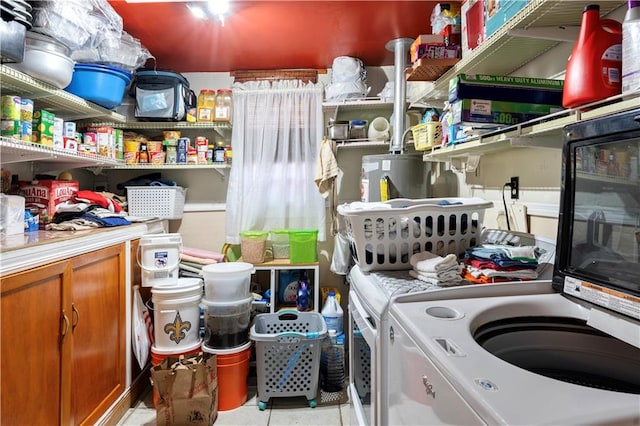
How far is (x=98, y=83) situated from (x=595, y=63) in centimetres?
244

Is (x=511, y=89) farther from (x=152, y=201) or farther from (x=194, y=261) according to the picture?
(x=152, y=201)

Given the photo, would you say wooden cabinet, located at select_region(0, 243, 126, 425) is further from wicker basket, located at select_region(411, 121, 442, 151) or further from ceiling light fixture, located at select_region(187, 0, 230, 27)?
wicker basket, located at select_region(411, 121, 442, 151)

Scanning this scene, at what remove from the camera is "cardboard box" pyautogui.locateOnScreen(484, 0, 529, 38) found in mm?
1230

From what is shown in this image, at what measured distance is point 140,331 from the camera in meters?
2.28

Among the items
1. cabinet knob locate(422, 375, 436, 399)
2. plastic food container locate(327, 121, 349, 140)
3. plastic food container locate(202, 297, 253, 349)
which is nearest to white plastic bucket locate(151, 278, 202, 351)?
plastic food container locate(202, 297, 253, 349)

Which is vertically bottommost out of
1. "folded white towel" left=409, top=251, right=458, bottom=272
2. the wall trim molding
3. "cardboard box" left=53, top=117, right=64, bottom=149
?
"folded white towel" left=409, top=251, right=458, bottom=272

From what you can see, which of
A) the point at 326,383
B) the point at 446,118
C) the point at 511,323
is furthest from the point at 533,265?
the point at 326,383

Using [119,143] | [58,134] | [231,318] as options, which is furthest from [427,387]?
[119,143]

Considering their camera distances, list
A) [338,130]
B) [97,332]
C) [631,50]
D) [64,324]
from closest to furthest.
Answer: [631,50] < [64,324] < [97,332] < [338,130]

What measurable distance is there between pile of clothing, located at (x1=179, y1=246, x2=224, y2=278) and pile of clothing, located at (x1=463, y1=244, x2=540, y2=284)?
6.34 ft

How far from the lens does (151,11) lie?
7.04 ft

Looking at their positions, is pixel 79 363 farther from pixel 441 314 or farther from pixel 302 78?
pixel 302 78

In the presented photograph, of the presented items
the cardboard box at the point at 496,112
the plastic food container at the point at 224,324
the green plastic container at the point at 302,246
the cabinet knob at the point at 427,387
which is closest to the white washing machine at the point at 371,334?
the cabinet knob at the point at 427,387

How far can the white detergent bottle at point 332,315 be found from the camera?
2443mm
